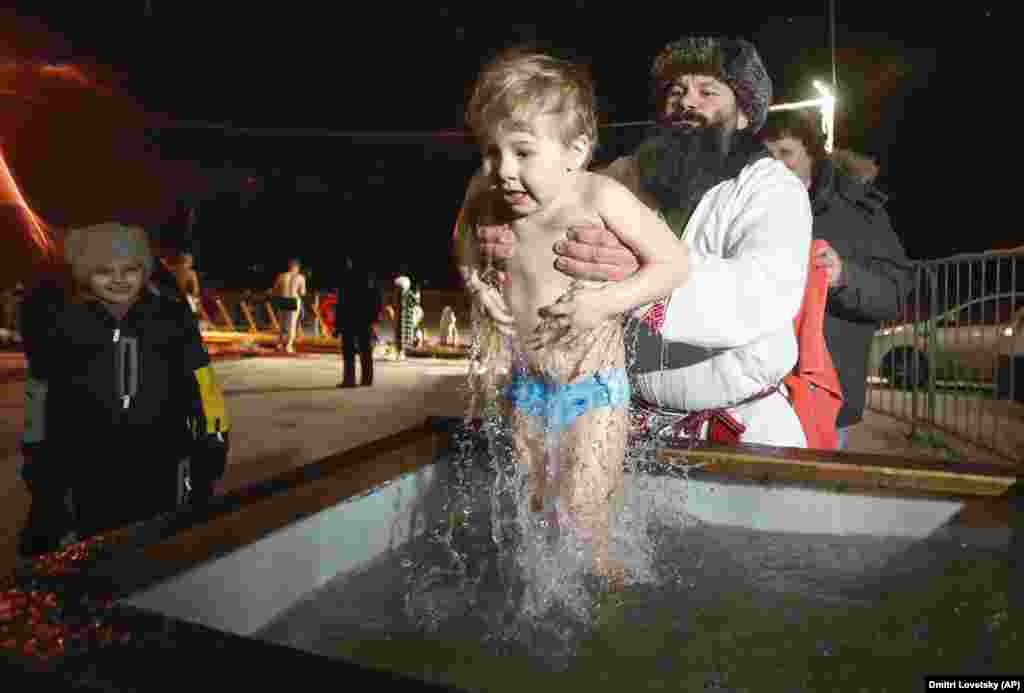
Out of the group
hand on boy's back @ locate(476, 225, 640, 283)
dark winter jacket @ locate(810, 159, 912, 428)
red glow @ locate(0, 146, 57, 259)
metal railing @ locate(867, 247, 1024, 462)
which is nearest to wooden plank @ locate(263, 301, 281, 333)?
metal railing @ locate(867, 247, 1024, 462)

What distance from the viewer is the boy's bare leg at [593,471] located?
183 centimetres

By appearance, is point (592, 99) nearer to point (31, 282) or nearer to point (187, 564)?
point (187, 564)

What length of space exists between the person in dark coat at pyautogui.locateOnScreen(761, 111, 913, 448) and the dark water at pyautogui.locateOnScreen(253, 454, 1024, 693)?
3.67 ft

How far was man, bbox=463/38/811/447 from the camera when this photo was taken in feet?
6.00

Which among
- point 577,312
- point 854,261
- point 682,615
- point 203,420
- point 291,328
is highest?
point 854,261

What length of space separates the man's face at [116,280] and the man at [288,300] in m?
11.5

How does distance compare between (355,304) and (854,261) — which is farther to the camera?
(355,304)

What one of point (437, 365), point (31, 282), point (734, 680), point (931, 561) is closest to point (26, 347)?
point (31, 282)

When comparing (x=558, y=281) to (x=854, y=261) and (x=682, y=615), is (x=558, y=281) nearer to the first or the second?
(x=682, y=615)

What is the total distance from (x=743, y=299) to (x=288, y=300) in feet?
43.2

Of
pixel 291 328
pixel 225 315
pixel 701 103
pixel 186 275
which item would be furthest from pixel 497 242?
pixel 225 315

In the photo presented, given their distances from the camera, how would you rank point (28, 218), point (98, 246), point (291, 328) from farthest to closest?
point (291, 328) < point (28, 218) < point (98, 246)

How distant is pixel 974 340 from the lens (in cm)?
660

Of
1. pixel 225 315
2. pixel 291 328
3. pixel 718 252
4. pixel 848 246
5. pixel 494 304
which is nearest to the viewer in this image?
pixel 494 304
